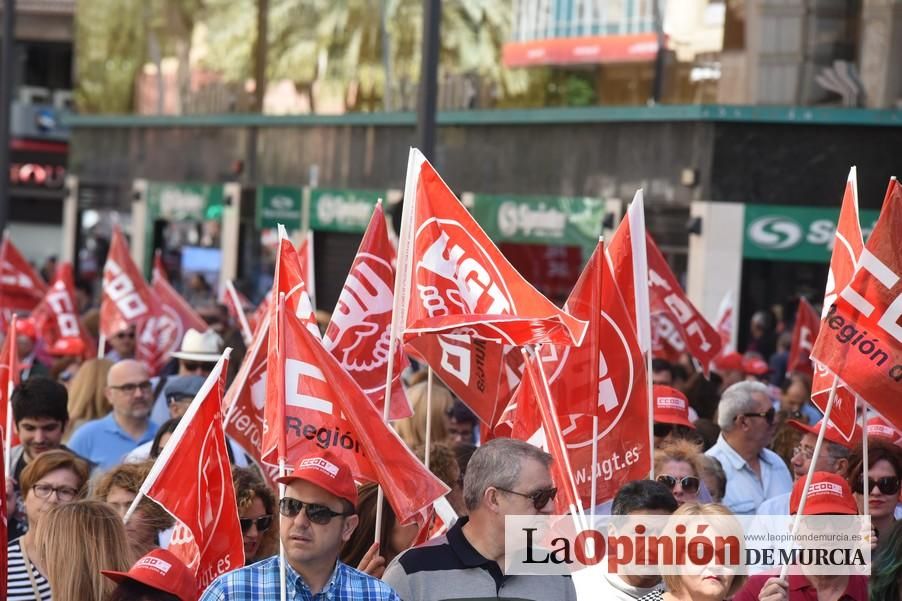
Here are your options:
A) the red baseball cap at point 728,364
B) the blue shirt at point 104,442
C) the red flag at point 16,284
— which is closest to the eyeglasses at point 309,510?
the blue shirt at point 104,442

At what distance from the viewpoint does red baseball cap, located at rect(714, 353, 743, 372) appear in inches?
602

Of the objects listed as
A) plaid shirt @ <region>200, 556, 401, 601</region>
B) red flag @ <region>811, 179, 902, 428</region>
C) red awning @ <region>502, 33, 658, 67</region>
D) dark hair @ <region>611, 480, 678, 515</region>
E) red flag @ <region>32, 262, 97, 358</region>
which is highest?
red awning @ <region>502, 33, 658, 67</region>

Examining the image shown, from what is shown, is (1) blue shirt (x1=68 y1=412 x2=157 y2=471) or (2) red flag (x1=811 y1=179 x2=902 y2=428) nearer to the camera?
(2) red flag (x1=811 y1=179 x2=902 y2=428)

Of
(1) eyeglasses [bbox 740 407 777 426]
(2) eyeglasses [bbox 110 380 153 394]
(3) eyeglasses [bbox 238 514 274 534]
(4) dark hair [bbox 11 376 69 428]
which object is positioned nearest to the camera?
(3) eyeglasses [bbox 238 514 274 534]

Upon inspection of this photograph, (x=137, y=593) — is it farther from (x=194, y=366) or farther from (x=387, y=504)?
(x=194, y=366)

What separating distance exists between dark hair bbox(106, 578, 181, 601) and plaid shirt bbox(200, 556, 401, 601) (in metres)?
0.12

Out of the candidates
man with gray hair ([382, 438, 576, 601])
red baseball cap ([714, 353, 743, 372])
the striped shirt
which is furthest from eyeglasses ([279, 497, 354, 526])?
red baseball cap ([714, 353, 743, 372])

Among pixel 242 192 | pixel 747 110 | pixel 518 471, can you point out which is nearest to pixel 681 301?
pixel 518 471

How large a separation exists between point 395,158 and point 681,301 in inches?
649

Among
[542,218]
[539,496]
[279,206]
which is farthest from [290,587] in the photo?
[279,206]

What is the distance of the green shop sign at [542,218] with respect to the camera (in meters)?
24.4

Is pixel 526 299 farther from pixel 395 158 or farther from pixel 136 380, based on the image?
pixel 395 158

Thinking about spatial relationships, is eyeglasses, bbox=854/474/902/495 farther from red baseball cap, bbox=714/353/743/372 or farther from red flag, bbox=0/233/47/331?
red flag, bbox=0/233/47/331

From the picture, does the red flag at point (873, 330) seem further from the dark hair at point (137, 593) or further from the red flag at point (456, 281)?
the dark hair at point (137, 593)
